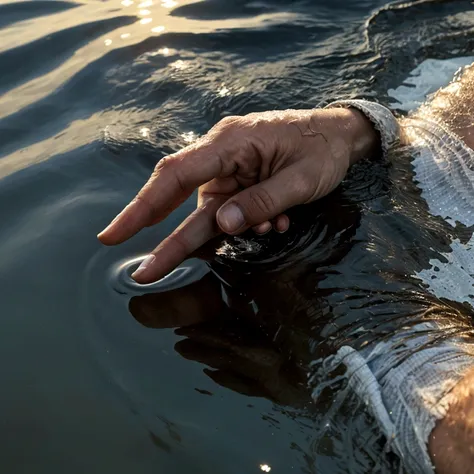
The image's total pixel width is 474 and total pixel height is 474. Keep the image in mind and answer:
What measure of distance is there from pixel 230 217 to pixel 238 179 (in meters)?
0.26

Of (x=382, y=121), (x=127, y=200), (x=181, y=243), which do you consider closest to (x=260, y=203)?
(x=181, y=243)

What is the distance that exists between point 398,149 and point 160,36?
212 cm


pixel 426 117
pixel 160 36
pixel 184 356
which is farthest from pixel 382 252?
pixel 160 36

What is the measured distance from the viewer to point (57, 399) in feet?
4.92

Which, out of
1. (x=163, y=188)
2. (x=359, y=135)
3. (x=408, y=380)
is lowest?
(x=408, y=380)

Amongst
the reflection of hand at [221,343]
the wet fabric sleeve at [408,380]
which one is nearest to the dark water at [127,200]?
the reflection of hand at [221,343]

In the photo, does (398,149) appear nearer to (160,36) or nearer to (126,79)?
(126,79)

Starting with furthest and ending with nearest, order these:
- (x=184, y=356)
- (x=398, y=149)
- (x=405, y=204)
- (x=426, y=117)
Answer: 1. (x=426, y=117)
2. (x=398, y=149)
3. (x=405, y=204)
4. (x=184, y=356)

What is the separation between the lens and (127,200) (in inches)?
92.1

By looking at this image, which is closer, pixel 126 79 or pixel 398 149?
pixel 398 149

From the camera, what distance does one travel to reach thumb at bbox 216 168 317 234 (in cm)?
185

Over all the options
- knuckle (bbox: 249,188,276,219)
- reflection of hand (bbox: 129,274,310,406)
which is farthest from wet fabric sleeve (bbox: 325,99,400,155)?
reflection of hand (bbox: 129,274,310,406)

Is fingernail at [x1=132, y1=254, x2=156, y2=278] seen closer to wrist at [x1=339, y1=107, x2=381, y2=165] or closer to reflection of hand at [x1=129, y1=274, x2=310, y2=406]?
reflection of hand at [x1=129, y1=274, x2=310, y2=406]

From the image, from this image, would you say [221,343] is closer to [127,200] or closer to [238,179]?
[238,179]
